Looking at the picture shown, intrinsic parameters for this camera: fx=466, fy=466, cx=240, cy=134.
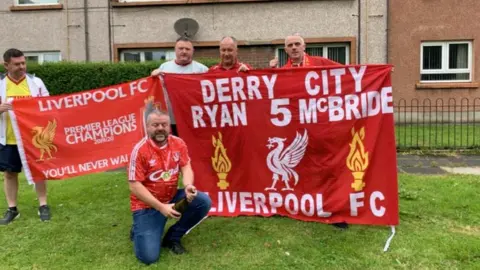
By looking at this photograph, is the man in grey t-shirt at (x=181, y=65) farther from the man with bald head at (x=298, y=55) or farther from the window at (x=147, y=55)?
the window at (x=147, y=55)

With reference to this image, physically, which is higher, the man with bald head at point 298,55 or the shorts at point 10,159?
the man with bald head at point 298,55

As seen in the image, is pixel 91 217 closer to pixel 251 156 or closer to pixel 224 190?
pixel 224 190

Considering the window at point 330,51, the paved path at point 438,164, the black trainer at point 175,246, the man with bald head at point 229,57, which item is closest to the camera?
the black trainer at point 175,246

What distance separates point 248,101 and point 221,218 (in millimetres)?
1346

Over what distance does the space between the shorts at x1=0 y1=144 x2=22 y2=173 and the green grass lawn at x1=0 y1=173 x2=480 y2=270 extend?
2.00 ft

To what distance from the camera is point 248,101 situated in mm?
4965

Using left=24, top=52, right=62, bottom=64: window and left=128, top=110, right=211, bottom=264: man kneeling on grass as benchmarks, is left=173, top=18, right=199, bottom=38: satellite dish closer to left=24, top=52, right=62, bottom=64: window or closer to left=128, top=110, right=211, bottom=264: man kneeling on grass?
left=24, top=52, right=62, bottom=64: window

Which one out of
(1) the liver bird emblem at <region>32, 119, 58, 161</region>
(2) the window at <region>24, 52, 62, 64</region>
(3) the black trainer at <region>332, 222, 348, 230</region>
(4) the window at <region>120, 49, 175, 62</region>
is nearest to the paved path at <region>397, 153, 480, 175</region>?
(3) the black trainer at <region>332, 222, 348, 230</region>

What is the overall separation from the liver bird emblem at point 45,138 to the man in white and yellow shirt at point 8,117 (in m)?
0.23

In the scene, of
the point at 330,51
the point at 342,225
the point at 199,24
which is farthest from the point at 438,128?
the point at 342,225

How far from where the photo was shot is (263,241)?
179 inches

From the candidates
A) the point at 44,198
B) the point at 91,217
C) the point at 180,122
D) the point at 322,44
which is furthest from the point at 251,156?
the point at 322,44

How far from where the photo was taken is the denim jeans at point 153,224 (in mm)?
4090

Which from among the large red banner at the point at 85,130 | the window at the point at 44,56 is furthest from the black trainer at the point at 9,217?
the window at the point at 44,56
